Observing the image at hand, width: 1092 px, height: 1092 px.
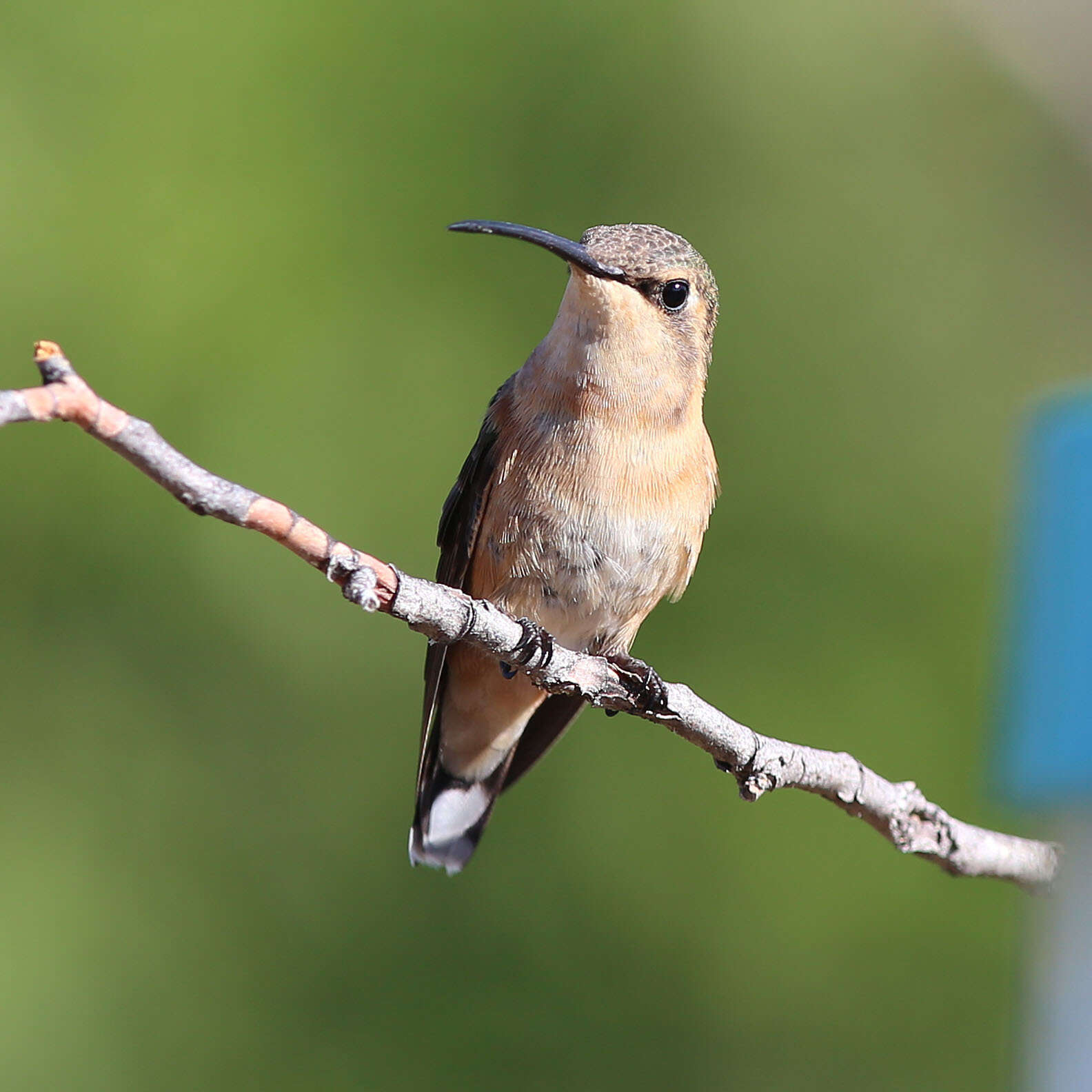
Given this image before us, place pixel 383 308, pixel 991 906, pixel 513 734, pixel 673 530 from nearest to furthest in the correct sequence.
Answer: pixel 673 530 → pixel 513 734 → pixel 991 906 → pixel 383 308

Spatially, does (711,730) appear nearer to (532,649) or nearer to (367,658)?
(532,649)

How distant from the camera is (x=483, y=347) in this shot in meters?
6.46

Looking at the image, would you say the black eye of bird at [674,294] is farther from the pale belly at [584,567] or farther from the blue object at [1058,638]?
the blue object at [1058,638]

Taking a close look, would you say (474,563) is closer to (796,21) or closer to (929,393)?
(929,393)

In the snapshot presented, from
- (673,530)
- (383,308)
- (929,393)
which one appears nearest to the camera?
(673,530)

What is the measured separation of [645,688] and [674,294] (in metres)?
1.20

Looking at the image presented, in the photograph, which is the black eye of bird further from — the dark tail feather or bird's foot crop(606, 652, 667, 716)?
the dark tail feather

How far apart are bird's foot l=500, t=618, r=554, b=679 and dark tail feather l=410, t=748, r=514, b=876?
4.99ft

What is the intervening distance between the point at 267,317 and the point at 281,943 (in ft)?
8.85

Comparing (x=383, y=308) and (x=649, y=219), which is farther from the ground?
(x=649, y=219)

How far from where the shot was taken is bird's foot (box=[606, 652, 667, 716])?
3.01m

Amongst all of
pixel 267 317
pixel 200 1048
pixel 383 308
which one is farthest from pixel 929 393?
pixel 200 1048

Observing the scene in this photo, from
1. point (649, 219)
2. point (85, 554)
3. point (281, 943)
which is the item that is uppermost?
point (649, 219)

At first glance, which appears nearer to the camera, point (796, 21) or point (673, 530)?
point (673, 530)
